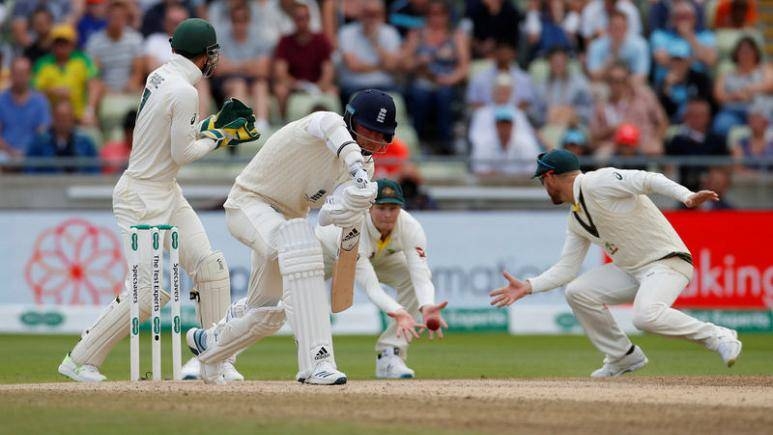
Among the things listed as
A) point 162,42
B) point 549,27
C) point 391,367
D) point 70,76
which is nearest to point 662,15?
point 549,27

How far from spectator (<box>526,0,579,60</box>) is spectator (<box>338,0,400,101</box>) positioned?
1.92 metres

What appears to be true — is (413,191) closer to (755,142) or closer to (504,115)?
(504,115)

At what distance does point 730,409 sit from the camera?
7.53m

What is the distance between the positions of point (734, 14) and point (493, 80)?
390 centimetres

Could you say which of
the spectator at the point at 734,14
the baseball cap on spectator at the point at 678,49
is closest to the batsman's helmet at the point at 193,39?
the baseball cap on spectator at the point at 678,49

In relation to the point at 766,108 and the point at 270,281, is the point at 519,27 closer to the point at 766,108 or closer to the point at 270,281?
the point at 766,108

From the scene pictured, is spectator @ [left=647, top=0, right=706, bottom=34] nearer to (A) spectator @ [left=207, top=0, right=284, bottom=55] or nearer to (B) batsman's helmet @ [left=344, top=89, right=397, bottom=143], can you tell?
(A) spectator @ [left=207, top=0, right=284, bottom=55]

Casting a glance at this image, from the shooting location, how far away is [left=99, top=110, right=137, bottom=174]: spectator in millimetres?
16234

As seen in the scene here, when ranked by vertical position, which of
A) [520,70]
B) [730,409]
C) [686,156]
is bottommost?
[730,409]

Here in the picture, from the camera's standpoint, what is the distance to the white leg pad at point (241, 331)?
28.1 ft

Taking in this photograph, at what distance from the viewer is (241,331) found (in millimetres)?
8625

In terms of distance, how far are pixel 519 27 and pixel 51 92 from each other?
6.12 metres

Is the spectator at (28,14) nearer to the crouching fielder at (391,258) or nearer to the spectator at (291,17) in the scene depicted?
the spectator at (291,17)

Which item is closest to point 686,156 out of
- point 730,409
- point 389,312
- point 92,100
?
point 92,100
